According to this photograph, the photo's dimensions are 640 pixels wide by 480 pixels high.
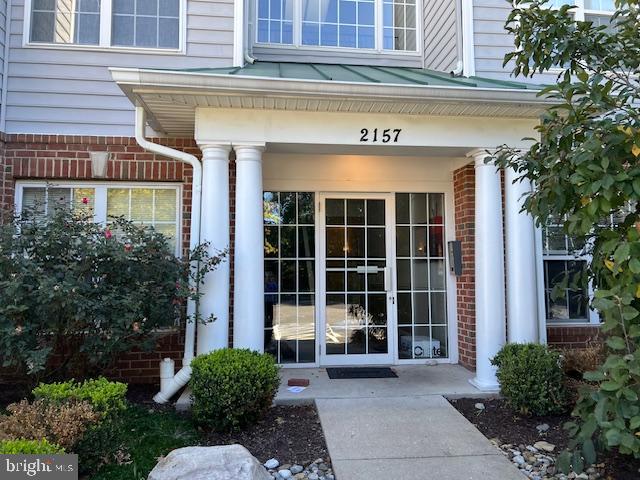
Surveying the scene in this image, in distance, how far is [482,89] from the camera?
14.5 feet

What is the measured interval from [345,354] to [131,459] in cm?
312

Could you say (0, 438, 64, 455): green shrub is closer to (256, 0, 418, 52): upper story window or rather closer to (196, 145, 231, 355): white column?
(196, 145, 231, 355): white column

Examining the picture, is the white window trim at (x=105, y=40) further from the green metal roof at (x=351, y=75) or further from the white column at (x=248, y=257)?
the white column at (x=248, y=257)

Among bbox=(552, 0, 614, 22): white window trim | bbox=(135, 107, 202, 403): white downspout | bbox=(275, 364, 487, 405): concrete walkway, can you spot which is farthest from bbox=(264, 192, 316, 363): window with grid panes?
bbox=(552, 0, 614, 22): white window trim

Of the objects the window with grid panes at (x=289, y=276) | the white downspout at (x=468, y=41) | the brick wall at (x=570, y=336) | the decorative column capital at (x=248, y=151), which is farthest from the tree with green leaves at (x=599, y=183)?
the window with grid panes at (x=289, y=276)

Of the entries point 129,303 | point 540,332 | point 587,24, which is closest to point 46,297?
point 129,303

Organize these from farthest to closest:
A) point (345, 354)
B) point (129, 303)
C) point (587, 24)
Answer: point (345, 354)
point (129, 303)
point (587, 24)

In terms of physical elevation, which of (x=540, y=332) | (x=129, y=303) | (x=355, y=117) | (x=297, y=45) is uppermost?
(x=297, y=45)

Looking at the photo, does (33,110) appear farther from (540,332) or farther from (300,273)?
(540,332)

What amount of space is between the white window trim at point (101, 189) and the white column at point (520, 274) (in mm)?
3708

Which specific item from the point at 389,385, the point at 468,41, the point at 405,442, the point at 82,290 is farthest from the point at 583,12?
the point at 82,290

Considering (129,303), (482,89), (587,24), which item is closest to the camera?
(587,24)

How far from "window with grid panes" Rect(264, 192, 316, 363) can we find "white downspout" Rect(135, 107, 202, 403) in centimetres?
133

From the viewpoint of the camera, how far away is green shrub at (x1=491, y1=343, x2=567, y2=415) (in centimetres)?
416
